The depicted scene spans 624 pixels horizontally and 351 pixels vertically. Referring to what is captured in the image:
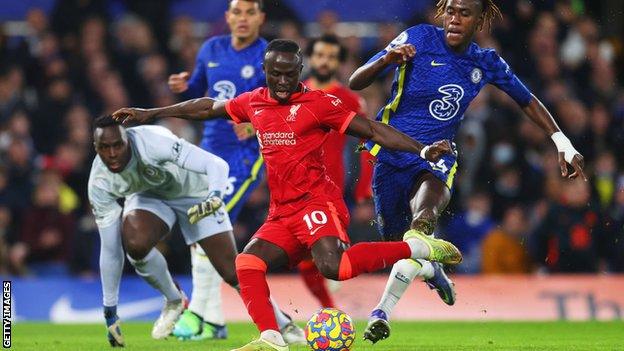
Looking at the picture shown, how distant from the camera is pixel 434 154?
8.67 metres

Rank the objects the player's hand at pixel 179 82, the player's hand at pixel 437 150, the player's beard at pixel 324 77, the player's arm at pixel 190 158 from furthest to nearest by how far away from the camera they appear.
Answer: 1. the player's beard at pixel 324 77
2. the player's hand at pixel 179 82
3. the player's arm at pixel 190 158
4. the player's hand at pixel 437 150

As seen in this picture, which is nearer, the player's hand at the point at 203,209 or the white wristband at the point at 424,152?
the white wristband at the point at 424,152

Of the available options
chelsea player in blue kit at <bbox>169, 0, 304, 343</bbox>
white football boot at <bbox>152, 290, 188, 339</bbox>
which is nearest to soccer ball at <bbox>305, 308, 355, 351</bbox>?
white football boot at <bbox>152, 290, 188, 339</bbox>

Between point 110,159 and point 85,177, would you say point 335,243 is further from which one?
point 85,177

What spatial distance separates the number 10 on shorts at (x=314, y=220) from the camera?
8.94 meters

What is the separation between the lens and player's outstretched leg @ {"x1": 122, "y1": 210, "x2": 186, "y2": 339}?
10812 millimetres

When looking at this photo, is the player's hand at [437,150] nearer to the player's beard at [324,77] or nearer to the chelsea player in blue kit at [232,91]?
the chelsea player in blue kit at [232,91]

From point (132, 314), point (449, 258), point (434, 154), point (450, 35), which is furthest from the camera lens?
point (132, 314)

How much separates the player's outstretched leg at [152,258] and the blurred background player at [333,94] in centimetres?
208

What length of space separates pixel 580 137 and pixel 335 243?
907 cm

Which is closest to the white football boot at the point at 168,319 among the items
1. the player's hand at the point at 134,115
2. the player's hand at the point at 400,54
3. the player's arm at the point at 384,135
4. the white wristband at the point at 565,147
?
the player's hand at the point at 134,115

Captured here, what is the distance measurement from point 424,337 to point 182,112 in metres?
3.77

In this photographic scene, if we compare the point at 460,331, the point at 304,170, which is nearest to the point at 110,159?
the point at 304,170

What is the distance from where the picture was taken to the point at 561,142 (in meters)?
9.93
